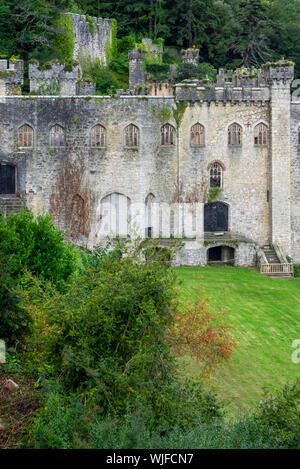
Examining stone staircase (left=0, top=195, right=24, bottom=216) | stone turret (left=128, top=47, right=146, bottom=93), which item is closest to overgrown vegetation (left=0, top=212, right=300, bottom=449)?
stone staircase (left=0, top=195, right=24, bottom=216)

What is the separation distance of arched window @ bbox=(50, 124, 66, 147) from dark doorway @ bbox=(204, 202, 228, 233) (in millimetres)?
9424

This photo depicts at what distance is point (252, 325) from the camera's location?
90.2ft

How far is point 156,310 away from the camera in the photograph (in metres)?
15.0

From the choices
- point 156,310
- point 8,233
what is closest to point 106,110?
point 8,233

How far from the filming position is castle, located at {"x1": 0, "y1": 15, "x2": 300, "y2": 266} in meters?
37.5

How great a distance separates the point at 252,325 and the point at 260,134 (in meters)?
15.2

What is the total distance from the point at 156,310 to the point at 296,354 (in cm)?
1128

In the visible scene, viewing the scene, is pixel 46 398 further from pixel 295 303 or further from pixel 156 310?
pixel 295 303

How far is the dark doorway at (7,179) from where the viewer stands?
3766 centimetres

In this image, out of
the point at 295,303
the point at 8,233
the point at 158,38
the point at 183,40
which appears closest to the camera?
the point at 8,233

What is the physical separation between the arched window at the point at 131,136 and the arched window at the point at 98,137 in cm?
135
